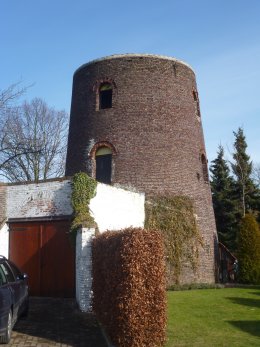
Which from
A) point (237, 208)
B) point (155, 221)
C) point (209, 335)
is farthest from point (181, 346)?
point (237, 208)

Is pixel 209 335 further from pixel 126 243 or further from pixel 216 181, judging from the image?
pixel 216 181

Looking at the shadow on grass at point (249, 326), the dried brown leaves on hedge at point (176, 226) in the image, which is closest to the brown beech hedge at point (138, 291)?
the shadow on grass at point (249, 326)

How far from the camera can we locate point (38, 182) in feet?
53.8

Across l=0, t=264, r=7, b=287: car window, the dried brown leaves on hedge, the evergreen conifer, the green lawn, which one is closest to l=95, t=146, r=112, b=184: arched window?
the dried brown leaves on hedge

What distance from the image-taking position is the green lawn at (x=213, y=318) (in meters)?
9.98

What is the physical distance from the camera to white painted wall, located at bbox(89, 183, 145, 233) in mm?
16047

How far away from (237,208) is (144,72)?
17.7m

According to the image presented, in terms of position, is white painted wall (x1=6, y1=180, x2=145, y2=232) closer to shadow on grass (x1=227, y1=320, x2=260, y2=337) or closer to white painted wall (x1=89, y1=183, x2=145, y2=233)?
white painted wall (x1=89, y1=183, x2=145, y2=233)

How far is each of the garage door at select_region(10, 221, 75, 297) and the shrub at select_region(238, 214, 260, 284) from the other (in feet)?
37.8

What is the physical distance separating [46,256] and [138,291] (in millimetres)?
7780

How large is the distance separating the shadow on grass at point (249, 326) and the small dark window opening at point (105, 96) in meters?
13.3

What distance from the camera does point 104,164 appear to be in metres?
22.1

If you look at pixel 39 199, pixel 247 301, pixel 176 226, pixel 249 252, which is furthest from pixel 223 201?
pixel 39 199

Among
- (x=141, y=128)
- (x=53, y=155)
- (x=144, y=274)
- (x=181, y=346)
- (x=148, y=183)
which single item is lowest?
(x=181, y=346)
